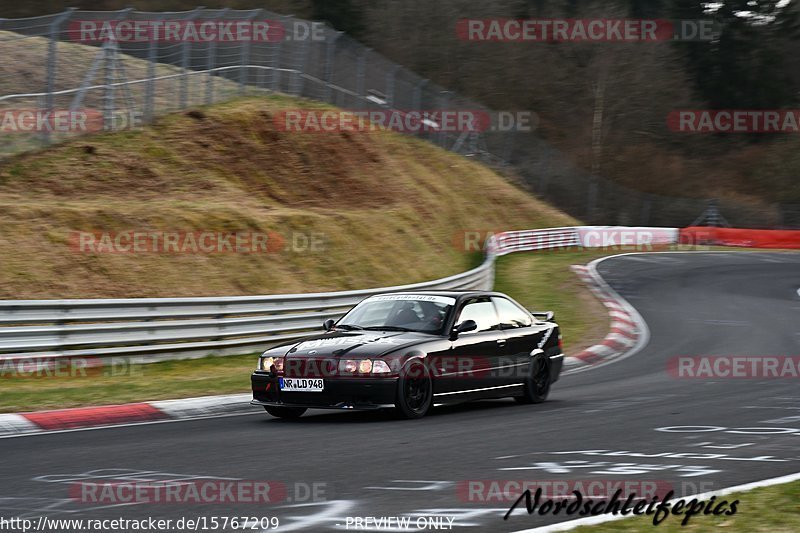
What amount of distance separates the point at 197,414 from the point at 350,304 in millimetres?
7054

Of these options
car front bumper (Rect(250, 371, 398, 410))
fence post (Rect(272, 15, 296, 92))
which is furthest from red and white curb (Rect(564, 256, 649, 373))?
fence post (Rect(272, 15, 296, 92))

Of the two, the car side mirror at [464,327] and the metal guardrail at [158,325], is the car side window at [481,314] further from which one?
the metal guardrail at [158,325]

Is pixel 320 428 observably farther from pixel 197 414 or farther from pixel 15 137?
pixel 15 137

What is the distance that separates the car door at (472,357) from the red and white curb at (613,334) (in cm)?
458

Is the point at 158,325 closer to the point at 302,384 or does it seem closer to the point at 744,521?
the point at 302,384

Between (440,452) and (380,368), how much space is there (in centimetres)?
179

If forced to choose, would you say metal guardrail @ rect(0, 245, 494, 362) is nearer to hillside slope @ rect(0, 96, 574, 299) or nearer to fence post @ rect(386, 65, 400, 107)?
hillside slope @ rect(0, 96, 574, 299)

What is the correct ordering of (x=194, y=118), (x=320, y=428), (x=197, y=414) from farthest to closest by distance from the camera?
(x=194, y=118) → (x=197, y=414) → (x=320, y=428)

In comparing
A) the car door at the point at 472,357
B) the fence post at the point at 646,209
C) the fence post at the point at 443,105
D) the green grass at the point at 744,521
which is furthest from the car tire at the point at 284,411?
the fence post at the point at 646,209

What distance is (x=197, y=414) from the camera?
10.9 metres

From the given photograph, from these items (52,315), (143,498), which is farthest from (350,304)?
(143,498)

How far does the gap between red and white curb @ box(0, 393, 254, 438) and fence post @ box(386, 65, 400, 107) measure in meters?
25.9

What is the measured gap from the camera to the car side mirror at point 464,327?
1076 cm

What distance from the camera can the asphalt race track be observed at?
19.7ft
